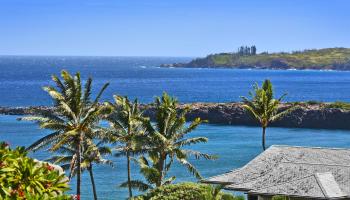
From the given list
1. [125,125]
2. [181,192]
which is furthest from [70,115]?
[181,192]

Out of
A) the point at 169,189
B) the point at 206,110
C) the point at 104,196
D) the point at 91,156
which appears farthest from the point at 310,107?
the point at 169,189

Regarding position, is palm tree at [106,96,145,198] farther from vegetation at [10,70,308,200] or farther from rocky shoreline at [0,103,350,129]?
rocky shoreline at [0,103,350,129]

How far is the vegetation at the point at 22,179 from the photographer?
455 inches

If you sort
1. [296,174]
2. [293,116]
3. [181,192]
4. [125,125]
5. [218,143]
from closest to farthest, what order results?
A: [181,192]
[296,174]
[125,125]
[218,143]
[293,116]

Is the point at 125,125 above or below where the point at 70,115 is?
below

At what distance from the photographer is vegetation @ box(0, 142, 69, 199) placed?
37.9 feet

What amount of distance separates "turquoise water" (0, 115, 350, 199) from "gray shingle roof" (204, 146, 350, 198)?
659 inches

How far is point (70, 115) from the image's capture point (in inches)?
1400

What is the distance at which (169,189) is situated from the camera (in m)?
31.4

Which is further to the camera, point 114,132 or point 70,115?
point 114,132

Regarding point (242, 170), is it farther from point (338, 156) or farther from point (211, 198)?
point (211, 198)

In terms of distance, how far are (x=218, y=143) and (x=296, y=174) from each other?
165 feet

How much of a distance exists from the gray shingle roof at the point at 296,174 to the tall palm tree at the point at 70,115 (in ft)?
23.9

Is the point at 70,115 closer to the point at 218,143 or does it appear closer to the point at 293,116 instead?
the point at 218,143
